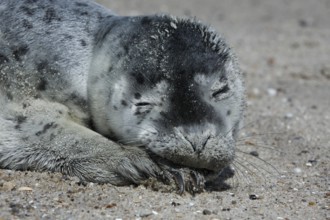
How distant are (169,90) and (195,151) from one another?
0.40 meters

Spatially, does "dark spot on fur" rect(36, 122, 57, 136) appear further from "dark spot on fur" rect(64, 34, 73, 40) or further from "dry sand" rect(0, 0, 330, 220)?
"dark spot on fur" rect(64, 34, 73, 40)

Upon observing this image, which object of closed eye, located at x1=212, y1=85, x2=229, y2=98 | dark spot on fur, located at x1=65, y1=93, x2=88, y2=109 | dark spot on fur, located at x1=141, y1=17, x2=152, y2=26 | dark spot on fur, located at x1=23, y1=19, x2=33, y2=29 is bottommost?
dark spot on fur, located at x1=65, y1=93, x2=88, y2=109

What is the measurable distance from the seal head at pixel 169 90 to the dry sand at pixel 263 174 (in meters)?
0.30

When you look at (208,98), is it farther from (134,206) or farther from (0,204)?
(0,204)

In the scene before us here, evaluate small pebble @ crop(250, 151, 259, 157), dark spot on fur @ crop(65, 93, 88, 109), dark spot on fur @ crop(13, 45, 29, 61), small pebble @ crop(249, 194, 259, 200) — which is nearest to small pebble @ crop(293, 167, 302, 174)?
small pebble @ crop(250, 151, 259, 157)

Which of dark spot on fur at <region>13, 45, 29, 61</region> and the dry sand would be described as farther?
dark spot on fur at <region>13, 45, 29, 61</region>

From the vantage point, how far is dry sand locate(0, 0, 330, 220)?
12.3 ft

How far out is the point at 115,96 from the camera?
4.14 meters

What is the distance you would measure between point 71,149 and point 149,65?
68 centimetres

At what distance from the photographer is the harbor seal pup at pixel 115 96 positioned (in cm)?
393

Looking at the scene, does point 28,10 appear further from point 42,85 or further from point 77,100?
point 77,100

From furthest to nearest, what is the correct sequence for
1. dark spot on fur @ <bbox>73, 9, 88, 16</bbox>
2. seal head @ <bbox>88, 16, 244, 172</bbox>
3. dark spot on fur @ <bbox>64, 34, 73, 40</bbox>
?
dark spot on fur @ <bbox>73, 9, 88, 16</bbox> < dark spot on fur @ <bbox>64, 34, 73, 40</bbox> < seal head @ <bbox>88, 16, 244, 172</bbox>

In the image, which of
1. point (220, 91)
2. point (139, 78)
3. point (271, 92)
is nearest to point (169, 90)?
point (139, 78)

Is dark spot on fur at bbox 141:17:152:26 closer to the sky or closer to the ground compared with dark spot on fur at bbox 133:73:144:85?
closer to the sky
